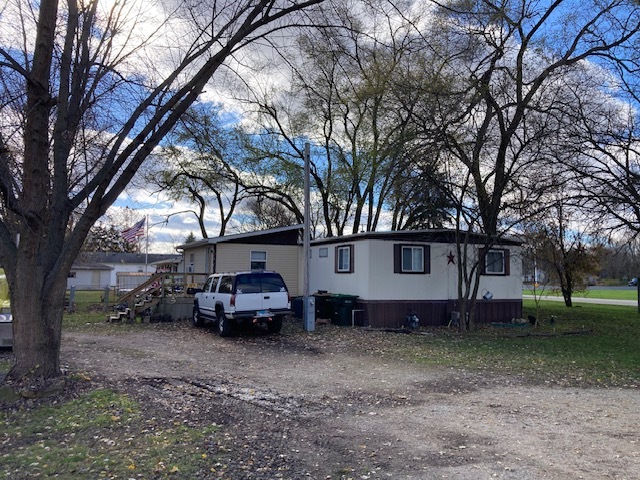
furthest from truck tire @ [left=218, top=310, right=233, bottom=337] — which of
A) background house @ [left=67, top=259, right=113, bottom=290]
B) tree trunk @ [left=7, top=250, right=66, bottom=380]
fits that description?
background house @ [left=67, top=259, right=113, bottom=290]

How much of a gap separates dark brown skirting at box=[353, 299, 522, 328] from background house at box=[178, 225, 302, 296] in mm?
5487

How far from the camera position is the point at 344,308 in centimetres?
1798

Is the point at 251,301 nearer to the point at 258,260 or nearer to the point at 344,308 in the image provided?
the point at 344,308

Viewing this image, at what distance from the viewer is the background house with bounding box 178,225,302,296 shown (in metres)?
21.4

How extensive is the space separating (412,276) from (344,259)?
253 centimetres

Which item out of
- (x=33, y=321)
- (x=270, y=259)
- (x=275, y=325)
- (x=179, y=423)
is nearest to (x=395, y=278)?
(x=275, y=325)

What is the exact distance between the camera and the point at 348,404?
7.22m

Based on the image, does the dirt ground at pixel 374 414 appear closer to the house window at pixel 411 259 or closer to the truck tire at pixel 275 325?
the truck tire at pixel 275 325

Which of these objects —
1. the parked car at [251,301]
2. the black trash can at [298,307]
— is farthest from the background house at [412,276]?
the parked car at [251,301]

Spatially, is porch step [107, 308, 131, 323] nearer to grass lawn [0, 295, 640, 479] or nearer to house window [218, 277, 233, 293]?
grass lawn [0, 295, 640, 479]

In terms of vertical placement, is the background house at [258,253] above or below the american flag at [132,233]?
below

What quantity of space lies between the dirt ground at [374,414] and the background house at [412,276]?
606cm

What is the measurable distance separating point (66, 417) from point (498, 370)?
7.57 m

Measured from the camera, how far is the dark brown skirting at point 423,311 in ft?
58.4
